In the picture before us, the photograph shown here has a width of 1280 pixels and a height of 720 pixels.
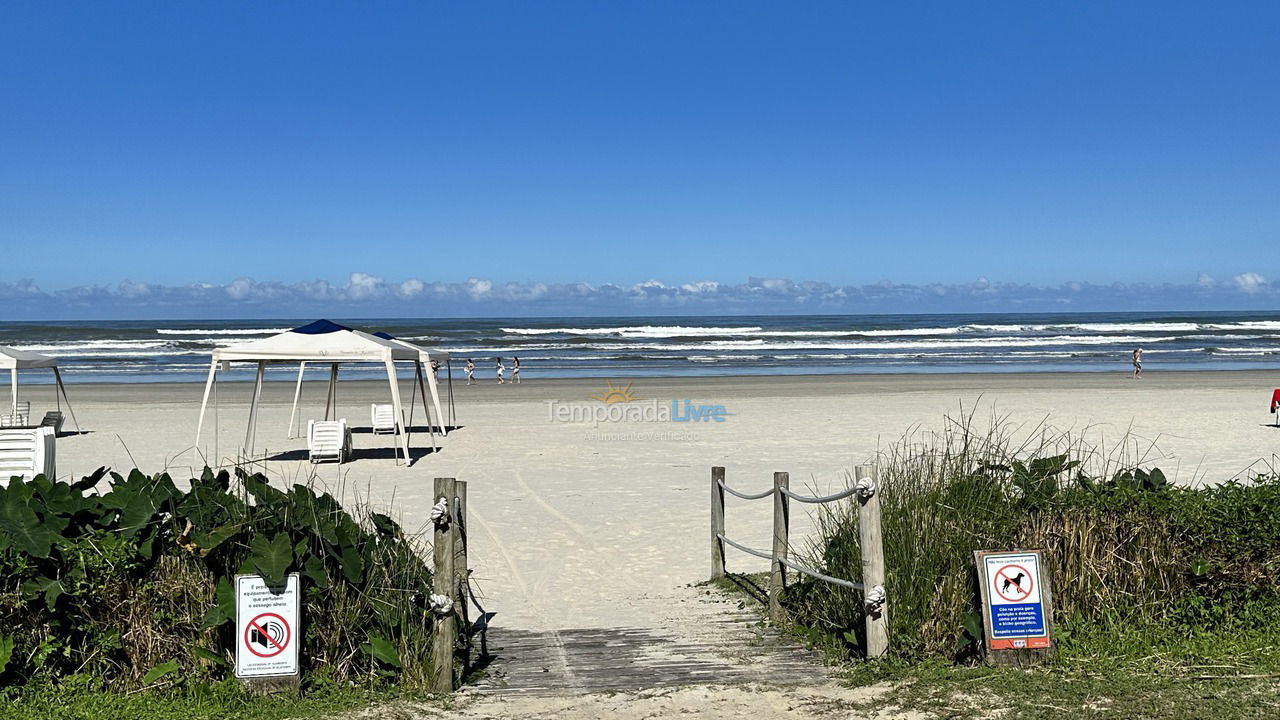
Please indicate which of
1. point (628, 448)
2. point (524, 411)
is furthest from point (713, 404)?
point (628, 448)

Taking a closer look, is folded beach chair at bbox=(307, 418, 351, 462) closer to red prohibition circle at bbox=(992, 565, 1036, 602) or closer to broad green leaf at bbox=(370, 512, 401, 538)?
broad green leaf at bbox=(370, 512, 401, 538)

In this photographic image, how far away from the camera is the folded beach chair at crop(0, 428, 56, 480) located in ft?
42.1

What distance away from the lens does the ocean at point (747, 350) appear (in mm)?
43062

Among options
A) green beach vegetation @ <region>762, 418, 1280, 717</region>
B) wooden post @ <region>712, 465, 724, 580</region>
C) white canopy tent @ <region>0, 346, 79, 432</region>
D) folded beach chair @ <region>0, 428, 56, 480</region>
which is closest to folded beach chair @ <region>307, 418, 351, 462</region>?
folded beach chair @ <region>0, 428, 56, 480</region>

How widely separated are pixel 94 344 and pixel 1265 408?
2353 inches

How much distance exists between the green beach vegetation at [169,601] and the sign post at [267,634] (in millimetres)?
64

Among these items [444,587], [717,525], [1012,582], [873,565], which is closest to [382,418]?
[717,525]

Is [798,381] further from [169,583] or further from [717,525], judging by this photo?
[169,583]

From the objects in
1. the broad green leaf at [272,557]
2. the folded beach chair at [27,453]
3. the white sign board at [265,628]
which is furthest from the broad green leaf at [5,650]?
the folded beach chair at [27,453]

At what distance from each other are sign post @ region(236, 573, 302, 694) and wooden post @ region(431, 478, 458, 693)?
2.15 feet

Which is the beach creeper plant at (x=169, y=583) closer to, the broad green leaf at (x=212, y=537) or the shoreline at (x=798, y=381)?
the broad green leaf at (x=212, y=537)

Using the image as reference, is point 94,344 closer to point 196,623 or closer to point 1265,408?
point 1265,408

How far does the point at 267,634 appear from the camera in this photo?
16.5 ft

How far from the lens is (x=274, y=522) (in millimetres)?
5199
